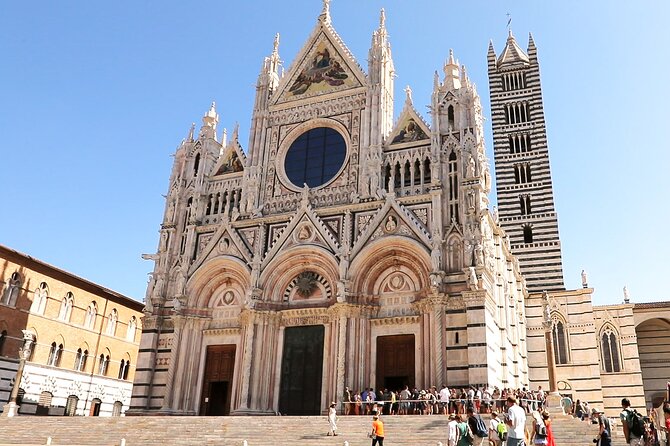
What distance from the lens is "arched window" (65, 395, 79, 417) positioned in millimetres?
32562

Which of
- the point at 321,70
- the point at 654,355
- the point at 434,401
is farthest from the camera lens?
the point at 654,355

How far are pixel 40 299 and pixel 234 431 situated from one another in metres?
18.1

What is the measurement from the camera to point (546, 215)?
128ft

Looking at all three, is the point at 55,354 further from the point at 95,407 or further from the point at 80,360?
the point at 95,407

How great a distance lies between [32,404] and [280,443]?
63.7 feet

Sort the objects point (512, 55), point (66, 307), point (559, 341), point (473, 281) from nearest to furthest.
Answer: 1. point (473, 281)
2. point (66, 307)
3. point (559, 341)
4. point (512, 55)

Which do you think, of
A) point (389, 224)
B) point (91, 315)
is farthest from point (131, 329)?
point (389, 224)

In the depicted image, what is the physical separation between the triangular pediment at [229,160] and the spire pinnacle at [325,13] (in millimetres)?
8475

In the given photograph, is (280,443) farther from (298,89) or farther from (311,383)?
(298,89)

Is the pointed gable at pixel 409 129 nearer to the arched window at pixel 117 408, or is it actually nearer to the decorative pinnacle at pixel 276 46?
the decorative pinnacle at pixel 276 46

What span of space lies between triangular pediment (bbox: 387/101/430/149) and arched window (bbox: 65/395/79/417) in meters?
22.7

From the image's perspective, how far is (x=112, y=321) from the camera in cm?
3691

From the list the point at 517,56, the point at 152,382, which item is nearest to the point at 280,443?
the point at 152,382

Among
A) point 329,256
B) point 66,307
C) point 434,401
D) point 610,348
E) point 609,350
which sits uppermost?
point 329,256
